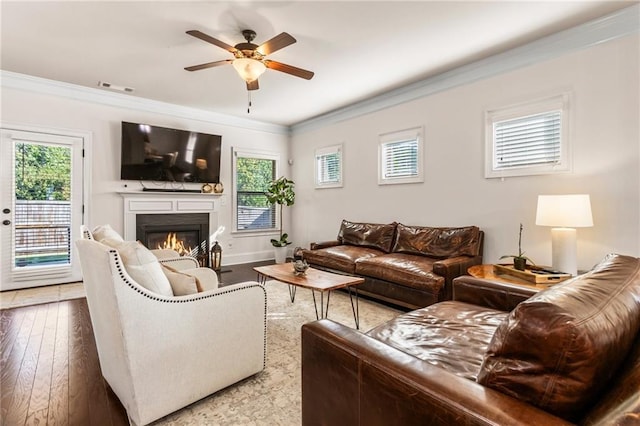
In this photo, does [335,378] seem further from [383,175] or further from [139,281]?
[383,175]

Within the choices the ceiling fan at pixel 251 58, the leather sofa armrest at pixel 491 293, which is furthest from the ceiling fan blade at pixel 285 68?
the leather sofa armrest at pixel 491 293

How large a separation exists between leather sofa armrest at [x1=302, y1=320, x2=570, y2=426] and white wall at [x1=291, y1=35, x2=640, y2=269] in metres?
2.94

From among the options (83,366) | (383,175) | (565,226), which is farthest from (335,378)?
(383,175)

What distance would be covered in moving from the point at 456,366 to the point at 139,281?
1522mm

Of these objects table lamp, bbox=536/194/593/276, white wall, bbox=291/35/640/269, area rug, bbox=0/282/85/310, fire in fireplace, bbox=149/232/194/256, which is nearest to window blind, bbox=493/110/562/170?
white wall, bbox=291/35/640/269

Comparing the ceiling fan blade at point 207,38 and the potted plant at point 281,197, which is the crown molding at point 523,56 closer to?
the potted plant at point 281,197

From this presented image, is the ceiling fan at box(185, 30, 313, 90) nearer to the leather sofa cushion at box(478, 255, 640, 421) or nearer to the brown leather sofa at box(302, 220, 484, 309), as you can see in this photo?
the brown leather sofa at box(302, 220, 484, 309)

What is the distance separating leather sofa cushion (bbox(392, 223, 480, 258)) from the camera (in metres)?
3.61

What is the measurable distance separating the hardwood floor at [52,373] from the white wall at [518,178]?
148 inches

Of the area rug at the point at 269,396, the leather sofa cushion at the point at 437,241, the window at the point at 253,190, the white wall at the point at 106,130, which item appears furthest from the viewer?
the window at the point at 253,190

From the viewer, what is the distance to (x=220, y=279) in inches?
192

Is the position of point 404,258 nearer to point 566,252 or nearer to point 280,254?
point 566,252

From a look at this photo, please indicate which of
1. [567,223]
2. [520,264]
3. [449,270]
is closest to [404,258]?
[449,270]

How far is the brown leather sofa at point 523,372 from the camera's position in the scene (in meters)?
0.75
